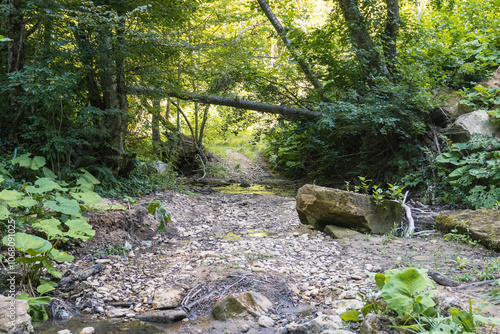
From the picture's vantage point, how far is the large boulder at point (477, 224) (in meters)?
3.75

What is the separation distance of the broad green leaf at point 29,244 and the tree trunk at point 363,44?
708 cm

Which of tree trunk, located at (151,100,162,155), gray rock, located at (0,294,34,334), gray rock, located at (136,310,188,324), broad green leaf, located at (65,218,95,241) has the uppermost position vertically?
tree trunk, located at (151,100,162,155)

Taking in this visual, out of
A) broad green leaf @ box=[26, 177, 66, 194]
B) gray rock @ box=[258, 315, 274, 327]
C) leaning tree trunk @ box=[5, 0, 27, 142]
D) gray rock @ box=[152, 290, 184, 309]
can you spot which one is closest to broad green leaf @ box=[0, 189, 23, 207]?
broad green leaf @ box=[26, 177, 66, 194]

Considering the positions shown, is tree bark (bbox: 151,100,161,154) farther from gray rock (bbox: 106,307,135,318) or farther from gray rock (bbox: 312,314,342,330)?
gray rock (bbox: 312,314,342,330)

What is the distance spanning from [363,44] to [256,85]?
297 cm

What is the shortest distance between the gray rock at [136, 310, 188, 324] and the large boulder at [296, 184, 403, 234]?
8.52 ft

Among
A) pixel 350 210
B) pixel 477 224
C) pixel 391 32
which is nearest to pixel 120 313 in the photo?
pixel 350 210

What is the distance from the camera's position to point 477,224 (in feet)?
13.4

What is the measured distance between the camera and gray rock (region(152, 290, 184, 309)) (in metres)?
2.78

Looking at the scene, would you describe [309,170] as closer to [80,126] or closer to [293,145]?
[293,145]

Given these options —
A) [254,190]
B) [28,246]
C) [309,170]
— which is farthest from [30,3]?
[309,170]

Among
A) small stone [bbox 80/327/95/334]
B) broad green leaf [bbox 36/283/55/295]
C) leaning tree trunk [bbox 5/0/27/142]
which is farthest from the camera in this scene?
leaning tree trunk [bbox 5/0/27/142]

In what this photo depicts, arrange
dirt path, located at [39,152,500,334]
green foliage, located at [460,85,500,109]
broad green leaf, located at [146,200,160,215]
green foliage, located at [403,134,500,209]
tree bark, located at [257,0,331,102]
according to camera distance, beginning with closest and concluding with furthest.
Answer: dirt path, located at [39,152,500,334], broad green leaf, located at [146,200,160,215], green foliage, located at [403,134,500,209], green foliage, located at [460,85,500,109], tree bark, located at [257,0,331,102]

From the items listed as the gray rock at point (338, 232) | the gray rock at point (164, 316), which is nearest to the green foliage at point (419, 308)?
the gray rock at point (164, 316)
